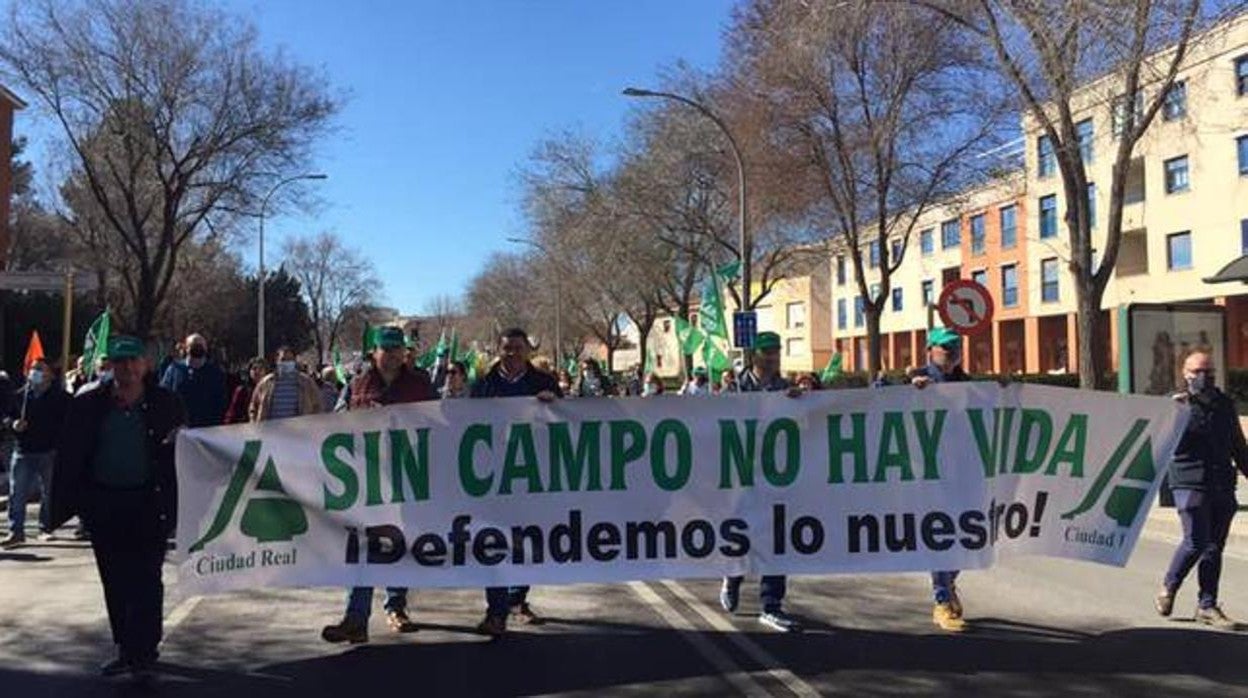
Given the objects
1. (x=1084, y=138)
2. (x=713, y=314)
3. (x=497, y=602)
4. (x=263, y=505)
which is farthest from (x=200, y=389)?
(x=1084, y=138)

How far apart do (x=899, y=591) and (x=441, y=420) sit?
147 inches

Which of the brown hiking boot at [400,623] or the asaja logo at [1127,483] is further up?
the asaja logo at [1127,483]

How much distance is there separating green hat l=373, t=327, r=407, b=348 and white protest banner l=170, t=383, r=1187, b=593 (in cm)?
69

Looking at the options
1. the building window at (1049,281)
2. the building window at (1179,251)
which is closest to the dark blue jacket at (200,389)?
the building window at (1179,251)

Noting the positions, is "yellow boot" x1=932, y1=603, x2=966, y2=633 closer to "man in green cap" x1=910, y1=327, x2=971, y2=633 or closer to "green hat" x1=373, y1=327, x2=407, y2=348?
"man in green cap" x1=910, y1=327, x2=971, y2=633

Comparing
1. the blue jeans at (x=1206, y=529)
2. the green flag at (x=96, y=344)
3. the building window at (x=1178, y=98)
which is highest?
the building window at (x=1178, y=98)

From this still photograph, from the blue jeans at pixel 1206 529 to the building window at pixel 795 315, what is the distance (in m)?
80.3

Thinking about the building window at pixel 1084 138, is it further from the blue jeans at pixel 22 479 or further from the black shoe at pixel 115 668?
the black shoe at pixel 115 668

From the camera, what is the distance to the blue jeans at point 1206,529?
7.39m

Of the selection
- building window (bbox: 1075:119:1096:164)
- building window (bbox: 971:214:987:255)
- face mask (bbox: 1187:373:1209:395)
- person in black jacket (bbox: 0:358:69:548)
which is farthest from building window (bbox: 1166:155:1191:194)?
person in black jacket (bbox: 0:358:69:548)

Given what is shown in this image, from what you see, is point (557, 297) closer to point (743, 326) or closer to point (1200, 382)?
point (743, 326)

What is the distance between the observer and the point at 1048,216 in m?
54.4

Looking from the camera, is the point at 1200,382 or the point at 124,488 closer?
the point at 124,488

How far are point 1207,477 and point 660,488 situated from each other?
3.39 metres
